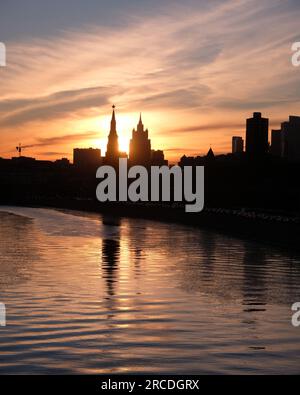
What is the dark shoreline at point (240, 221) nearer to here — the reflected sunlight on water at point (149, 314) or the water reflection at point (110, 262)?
the water reflection at point (110, 262)

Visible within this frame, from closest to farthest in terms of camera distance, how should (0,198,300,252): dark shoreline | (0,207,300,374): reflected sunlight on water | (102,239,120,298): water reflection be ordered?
1. (0,207,300,374): reflected sunlight on water
2. (102,239,120,298): water reflection
3. (0,198,300,252): dark shoreline

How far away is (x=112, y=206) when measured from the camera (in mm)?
167375

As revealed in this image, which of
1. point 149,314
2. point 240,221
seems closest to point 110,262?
point 149,314

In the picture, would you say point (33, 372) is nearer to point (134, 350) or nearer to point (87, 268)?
point (134, 350)

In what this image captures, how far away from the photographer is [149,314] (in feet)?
77.0

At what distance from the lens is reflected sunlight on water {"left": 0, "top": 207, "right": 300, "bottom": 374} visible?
16.9 meters

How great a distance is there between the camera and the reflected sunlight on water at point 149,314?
1686 centimetres

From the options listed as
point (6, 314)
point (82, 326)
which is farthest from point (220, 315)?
point (6, 314)

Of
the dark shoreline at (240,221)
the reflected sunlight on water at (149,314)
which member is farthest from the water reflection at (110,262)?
the dark shoreline at (240,221)

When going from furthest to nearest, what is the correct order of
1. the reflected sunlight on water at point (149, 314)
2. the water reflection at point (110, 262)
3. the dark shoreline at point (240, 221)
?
1. the dark shoreline at point (240, 221)
2. the water reflection at point (110, 262)
3. the reflected sunlight on water at point (149, 314)

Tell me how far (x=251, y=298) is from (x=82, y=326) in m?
8.51

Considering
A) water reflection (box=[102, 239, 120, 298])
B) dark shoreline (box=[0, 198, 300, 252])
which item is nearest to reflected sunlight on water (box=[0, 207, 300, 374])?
water reflection (box=[102, 239, 120, 298])

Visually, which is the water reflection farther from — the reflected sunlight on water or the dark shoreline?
the dark shoreline

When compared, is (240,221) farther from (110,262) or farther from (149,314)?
(149,314)
